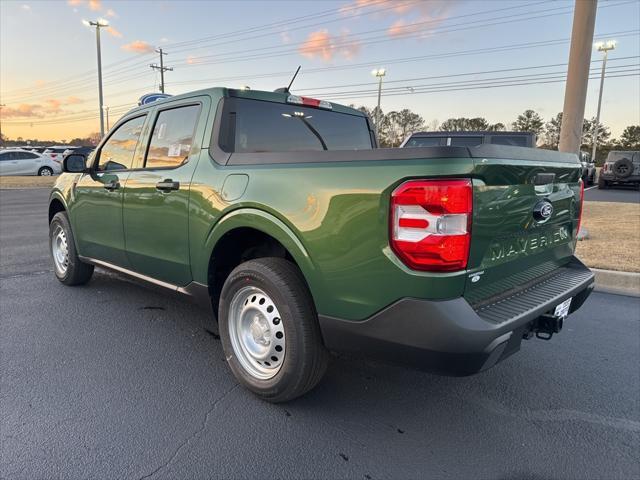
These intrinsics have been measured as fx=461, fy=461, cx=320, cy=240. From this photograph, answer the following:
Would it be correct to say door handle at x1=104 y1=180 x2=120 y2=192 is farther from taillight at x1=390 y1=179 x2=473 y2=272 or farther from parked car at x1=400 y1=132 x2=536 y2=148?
parked car at x1=400 y1=132 x2=536 y2=148

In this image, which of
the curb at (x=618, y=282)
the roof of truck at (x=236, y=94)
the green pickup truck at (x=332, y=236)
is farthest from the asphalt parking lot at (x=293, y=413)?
the roof of truck at (x=236, y=94)

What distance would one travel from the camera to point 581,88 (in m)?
6.95

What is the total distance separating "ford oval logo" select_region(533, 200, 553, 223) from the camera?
101 inches

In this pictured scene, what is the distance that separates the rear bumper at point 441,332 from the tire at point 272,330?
15 cm

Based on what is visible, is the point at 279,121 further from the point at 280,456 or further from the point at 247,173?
the point at 280,456

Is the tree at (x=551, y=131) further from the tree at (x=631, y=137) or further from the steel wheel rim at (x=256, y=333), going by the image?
the steel wheel rim at (x=256, y=333)

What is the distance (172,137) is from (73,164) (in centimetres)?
152

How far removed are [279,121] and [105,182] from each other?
5.67ft

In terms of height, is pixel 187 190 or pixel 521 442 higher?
pixel 187 190

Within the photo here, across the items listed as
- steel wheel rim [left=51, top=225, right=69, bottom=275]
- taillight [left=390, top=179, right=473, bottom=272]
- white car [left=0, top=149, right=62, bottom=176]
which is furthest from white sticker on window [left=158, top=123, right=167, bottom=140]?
white car [left=0, top=149, right=62, bottom=176]

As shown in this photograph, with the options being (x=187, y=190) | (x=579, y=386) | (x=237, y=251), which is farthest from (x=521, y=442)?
(x=187, y=190)

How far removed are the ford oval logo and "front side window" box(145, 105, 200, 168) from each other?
228 cm

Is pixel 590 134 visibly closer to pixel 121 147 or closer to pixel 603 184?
pixel 603 184

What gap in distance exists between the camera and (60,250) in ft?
16.8
